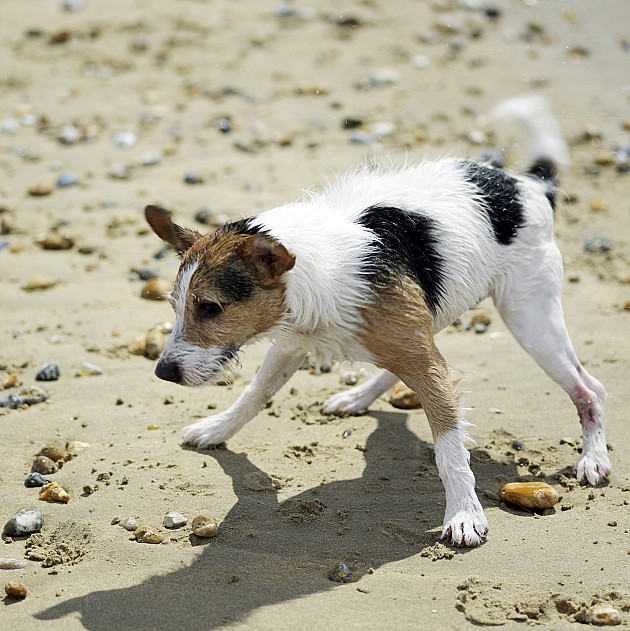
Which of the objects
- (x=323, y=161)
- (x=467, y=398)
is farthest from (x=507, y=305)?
(x=323, y=161)

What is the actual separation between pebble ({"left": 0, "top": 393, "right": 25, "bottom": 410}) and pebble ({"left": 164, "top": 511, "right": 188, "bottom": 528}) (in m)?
1.66

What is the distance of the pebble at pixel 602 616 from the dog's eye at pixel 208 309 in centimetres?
235

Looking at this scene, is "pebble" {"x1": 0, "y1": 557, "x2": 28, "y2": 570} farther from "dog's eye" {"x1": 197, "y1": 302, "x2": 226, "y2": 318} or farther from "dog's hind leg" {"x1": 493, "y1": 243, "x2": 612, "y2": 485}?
"dog's hind leg" {"x1": 493, "y1": 243, "x2": 612, "y2": 485}

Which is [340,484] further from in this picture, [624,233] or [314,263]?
[624,233]

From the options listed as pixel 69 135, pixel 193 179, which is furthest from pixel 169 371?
pixel 69 135

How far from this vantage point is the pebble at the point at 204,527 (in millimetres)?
4586

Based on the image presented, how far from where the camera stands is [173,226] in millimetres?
4793

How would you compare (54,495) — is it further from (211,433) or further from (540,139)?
(540,139)

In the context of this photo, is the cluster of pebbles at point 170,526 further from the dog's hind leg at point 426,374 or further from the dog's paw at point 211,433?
the dog's hind leg at point 426,374

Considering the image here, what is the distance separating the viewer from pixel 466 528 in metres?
4.56

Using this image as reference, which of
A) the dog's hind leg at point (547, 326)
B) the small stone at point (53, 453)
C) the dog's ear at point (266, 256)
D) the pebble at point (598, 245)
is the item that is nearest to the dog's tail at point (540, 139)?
the dog's hind leg at point (547, 326)

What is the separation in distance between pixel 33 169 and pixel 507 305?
6.08 metres

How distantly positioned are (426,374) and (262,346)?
8.13 feet

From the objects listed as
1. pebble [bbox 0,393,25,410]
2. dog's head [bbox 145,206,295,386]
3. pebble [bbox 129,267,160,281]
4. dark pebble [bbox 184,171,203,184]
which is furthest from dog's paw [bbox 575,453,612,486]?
dark pebble [bbox 184,171,203,184]
